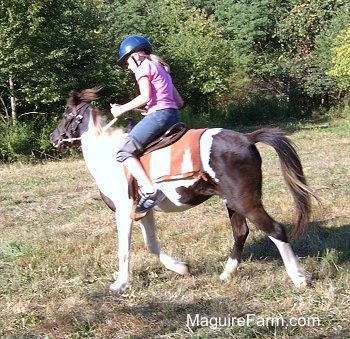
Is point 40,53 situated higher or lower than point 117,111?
higher

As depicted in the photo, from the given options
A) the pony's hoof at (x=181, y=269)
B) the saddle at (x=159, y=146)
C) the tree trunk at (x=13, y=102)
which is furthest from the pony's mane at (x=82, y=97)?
the tree trunk at (x=13, y=102)

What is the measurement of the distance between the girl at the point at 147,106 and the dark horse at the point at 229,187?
182mm

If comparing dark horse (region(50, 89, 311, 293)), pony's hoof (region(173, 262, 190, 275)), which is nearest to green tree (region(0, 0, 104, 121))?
dark horse (region(50, 89, 311, 293))

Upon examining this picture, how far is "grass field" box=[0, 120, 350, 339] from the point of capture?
4.42 m

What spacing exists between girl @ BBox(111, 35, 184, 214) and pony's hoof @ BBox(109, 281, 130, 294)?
2.37ft

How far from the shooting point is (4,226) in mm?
8758

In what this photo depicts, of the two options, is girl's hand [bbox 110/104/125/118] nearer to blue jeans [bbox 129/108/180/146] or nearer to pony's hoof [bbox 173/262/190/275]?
blue jeans [bbox 129/108/180/146]

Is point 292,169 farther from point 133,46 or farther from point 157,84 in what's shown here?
point 133,46

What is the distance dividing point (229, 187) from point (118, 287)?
→ 1.44m

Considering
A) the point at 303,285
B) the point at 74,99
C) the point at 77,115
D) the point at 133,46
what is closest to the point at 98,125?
the point at 77,115

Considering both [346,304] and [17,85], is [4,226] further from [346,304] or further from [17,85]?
[17,85]

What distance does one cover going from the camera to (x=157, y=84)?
5.46 m

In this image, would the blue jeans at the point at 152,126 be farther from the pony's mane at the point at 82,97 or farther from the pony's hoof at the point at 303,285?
the pony's hoof at the point at 303,285

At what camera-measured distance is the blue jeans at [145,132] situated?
17.9 ft
